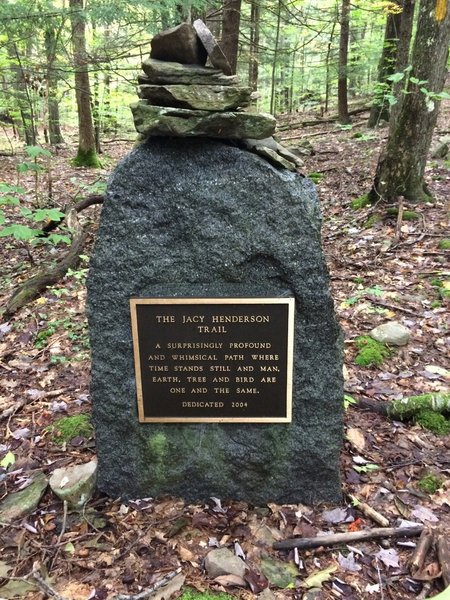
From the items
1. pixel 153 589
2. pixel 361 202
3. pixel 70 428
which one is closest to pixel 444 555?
pixel 153 589

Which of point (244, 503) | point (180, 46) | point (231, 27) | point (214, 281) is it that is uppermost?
point (231, 27)

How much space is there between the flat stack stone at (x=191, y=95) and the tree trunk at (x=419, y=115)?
4.47 m

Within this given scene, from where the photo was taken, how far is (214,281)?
2.62 m

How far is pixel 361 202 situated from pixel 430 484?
5459 mm

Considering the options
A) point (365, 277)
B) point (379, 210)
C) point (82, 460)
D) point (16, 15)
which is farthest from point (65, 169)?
point (82, 460)

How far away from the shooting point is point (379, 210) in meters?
7.06

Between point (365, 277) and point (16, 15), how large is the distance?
5651mm

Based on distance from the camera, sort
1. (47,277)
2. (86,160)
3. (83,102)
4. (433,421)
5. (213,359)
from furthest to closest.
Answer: (86,160) → (83,102) → (47,277) → (433,421) → (213,359)

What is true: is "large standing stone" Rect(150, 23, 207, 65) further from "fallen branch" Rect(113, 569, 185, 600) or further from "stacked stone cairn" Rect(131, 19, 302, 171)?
"fallen branch" Rect(113, 569, 185, 600)

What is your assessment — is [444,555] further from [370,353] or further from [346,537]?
[370,353]

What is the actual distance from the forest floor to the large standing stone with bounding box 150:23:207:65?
2.61 meters

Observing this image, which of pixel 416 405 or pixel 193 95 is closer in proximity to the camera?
pixel 193 95

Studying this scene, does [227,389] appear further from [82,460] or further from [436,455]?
[436,455]

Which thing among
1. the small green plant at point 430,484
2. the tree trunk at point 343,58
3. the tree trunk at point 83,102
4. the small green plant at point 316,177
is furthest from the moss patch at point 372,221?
the tree trunk at point 343,58
